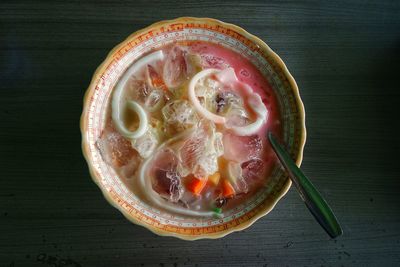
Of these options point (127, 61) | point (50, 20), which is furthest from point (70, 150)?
point (50, 20)

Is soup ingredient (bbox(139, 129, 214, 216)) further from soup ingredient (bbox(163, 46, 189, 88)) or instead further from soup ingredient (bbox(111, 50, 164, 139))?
soup ingredient (bbox(163, 46, 189, 88))

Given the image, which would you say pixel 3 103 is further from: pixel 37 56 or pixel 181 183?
pixel 181 183

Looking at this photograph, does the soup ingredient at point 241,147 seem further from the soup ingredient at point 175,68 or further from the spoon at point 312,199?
the soup ingredient at point 175,68

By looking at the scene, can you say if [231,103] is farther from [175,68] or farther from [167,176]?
[167,176]

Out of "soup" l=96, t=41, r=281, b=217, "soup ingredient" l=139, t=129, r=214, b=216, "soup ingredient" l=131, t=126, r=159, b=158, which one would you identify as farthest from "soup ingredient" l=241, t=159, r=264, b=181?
"soup ingredient" l=131, t=126, r=159, b=158

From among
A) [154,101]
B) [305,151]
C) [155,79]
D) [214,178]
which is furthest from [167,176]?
[305,151]

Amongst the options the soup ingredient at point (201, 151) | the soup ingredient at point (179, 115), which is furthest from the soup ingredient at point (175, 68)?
the soup ingredient at point (201, 151)
